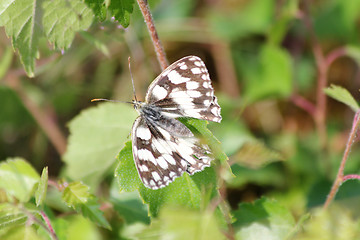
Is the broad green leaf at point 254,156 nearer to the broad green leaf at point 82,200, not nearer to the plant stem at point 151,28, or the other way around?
the plant stem at point 151,28

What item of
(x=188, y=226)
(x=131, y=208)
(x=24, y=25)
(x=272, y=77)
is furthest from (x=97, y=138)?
(x=272, y=77)

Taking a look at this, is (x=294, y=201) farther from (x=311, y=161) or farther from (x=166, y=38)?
(x=166, y=38)

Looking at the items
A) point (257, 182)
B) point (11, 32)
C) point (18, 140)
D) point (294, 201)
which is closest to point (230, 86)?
point (257, 182)

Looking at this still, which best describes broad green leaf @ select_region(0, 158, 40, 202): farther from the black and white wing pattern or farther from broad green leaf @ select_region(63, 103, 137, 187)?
the black and white wing pattern

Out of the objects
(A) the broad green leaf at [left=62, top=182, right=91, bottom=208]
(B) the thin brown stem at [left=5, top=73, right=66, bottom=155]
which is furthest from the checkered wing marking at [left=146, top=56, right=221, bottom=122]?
(B) the thin brown stem at [left=5, top=73, right=66, bottom=155]

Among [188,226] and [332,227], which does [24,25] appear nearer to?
[188,226]

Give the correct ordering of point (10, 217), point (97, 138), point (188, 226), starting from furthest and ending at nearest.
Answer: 1. point (97, 138)
2. point (10, 217)
3. point (188, 226)

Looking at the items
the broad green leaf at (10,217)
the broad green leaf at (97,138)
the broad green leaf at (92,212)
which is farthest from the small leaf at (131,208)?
the broad green leaf at (10,217)
